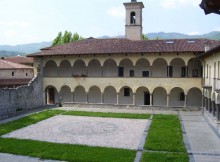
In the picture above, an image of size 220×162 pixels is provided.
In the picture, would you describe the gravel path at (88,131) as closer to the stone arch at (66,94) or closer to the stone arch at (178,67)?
the stone arch at (178,67)

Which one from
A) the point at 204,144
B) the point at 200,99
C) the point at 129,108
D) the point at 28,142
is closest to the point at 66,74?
the point at 129,108

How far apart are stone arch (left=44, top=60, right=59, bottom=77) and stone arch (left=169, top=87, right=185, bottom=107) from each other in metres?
15.2

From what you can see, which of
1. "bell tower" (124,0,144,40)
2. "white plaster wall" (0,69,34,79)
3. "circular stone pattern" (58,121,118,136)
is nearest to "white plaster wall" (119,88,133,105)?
"bell tower" (124,0,144,40)

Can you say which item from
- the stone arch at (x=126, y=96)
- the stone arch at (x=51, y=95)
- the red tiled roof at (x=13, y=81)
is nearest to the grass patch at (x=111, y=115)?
the stone arch at (x=126, y=96)

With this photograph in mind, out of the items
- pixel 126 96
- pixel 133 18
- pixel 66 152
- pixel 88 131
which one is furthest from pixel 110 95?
pixel 66 152

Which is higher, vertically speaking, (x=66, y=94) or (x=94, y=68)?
(x=94, y=68)

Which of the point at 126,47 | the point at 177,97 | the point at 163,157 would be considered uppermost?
the point at 126,47

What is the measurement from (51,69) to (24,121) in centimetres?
1498

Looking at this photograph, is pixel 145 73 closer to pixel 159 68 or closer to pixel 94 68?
pixel 159 68

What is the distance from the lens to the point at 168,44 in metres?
36.6

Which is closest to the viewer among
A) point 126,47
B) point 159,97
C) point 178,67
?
point 178,67

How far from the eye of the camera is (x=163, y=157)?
1538 centimetres

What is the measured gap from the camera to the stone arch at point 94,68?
38344mm

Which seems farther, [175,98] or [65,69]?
[65,69]
